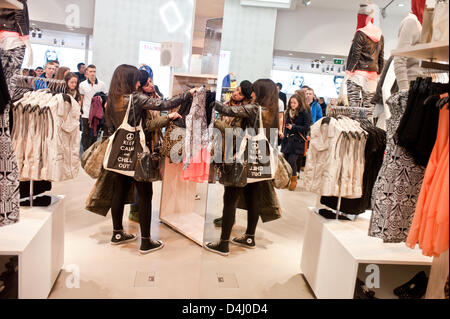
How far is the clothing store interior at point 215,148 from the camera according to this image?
1904mm

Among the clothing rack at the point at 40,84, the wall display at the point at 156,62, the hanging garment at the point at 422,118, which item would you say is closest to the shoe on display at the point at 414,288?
the hanging garment at the point at 422,118

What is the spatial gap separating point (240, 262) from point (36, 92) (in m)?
1.64

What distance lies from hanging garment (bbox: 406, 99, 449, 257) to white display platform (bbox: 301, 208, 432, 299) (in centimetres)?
42

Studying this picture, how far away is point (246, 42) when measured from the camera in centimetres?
231

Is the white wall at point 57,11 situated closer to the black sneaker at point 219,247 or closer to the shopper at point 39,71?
the shopper at point 39,71

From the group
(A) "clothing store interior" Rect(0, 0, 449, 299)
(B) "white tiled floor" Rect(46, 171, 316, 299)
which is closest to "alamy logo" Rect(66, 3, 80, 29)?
(A) "clothing store interior" Rect(0, 0, 449, 299)

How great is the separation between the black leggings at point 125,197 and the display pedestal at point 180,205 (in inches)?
11.5

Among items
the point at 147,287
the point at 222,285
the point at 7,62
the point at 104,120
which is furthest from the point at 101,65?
the point at 222,285

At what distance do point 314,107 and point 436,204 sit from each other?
1394 millimetres

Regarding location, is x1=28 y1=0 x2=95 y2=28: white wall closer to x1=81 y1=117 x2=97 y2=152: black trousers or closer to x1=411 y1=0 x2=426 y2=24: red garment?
x1=81 y1=117 x2=97 y2=152: black trousers

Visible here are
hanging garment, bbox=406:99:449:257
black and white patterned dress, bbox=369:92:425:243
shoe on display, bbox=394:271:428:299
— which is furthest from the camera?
shoe on display, bbox=394:271:428:299

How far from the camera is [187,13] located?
276 cm

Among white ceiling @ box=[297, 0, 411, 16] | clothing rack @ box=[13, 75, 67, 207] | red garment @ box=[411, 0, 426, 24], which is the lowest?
clothing rack @ box=[13, 75, 67, 207]

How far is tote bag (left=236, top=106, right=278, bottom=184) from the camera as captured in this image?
2.23 m
